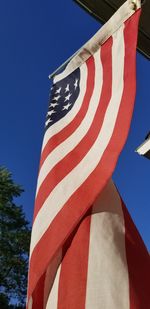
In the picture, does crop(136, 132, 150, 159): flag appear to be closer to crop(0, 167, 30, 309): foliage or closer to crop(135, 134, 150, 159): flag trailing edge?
crop(135, 134, 150, 159): flag trailing edge

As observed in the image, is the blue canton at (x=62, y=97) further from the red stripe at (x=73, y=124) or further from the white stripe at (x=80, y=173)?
the white stripe at (x=80, y=173)

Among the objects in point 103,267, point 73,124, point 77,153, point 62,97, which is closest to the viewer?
point 103,267

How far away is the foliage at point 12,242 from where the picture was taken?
71.3ft

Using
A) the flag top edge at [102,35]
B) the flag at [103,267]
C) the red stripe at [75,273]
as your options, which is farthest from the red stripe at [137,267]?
the flag top edge at [102,35]

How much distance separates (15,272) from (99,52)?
21.1 meters

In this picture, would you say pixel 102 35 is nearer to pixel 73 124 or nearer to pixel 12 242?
pixel 73 124

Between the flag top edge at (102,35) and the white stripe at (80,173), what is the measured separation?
0.31 m

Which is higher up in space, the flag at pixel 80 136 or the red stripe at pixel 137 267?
the flag at pixel 80 136

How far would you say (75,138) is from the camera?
6.88ft

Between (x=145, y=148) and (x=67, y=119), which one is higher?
(x=145, y=148)

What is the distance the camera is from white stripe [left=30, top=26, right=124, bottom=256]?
1.78 metres

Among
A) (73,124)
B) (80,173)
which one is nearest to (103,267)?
(80,173)

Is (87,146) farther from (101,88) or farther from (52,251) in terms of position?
(52,251)

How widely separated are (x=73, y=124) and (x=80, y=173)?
376 millimetres
